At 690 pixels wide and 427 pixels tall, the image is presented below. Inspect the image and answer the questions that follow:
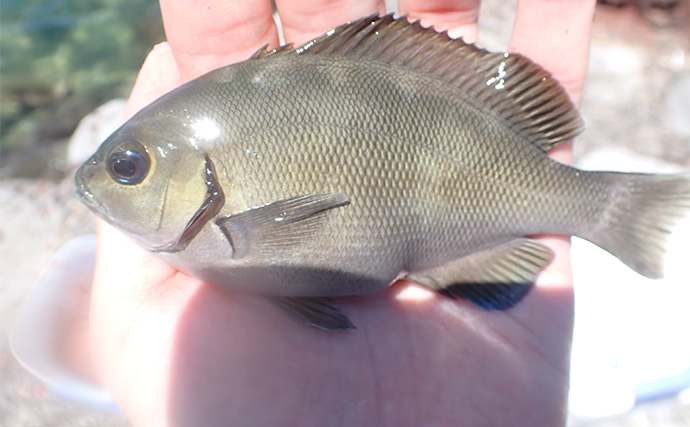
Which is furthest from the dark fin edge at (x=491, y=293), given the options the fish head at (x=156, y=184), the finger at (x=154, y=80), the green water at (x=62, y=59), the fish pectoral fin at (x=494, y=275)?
the green water at (x=62, y=59)

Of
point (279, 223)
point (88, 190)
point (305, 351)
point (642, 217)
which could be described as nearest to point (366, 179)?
point (279, 223)

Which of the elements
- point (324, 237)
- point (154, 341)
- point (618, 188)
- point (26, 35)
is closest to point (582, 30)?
point (618, 188)

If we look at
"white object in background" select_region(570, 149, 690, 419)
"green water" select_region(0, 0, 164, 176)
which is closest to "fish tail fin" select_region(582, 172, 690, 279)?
"white object in background" select_region(570, 149, 690, 419)

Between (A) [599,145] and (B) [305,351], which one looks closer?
(B) [305,351]

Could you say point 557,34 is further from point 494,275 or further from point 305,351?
point 305,351

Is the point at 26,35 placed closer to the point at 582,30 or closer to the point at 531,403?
the point at 582,30

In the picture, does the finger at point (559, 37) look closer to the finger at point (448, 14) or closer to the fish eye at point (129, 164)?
the finger at point (448, 14)

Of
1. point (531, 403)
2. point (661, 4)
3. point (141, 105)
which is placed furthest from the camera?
point (661, 4)
